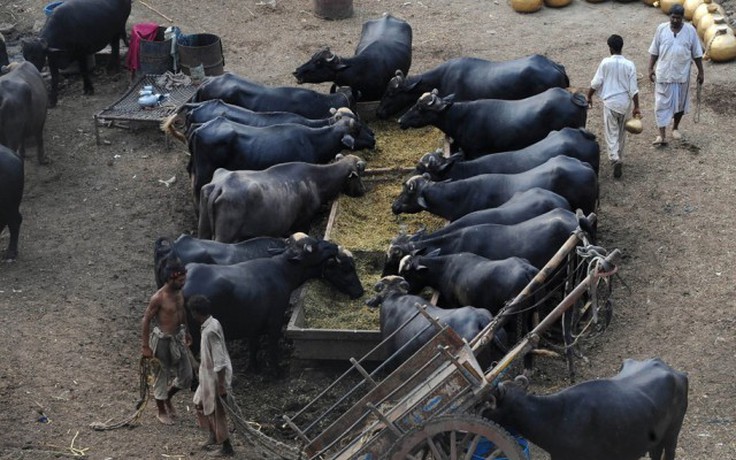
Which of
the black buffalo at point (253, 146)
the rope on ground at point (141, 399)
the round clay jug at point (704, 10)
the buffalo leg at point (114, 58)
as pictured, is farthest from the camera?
the buffalo leg at point (114, 58)

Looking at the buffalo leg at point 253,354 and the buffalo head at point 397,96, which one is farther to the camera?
the buffalo head at point 397,96

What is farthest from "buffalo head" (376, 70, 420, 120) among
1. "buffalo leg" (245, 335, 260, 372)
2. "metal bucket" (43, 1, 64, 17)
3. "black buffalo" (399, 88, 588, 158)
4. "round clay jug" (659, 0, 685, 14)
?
"metal bucket" (43, 1, 64, 17)

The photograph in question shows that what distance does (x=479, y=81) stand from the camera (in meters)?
16.7

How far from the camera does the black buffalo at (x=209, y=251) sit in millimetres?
12125

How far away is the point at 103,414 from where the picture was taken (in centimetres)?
1090

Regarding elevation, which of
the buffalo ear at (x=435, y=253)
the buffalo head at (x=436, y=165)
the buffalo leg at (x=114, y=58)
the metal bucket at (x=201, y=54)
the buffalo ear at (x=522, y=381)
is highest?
the buffalo ear at (x=522, y=381)

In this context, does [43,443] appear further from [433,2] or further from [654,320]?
[433,2]

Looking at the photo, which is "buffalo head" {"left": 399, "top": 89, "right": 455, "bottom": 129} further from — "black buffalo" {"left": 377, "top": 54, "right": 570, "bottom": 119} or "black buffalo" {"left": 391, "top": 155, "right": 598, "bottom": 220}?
"black buffalo" {"left": 391, "top": 155, "right": 598, "bottom": 220}

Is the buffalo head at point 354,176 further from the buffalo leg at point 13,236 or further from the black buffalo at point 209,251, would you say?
the buffalo leg at point 13,236

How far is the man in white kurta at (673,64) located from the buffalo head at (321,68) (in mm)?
4361

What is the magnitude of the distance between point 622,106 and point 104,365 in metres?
7.28

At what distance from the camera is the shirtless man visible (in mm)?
10398

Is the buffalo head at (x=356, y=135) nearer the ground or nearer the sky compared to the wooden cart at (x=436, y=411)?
nearer the ground

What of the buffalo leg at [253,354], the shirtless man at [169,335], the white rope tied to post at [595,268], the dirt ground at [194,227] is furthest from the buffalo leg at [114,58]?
the white rope tied to post at [595,268]
